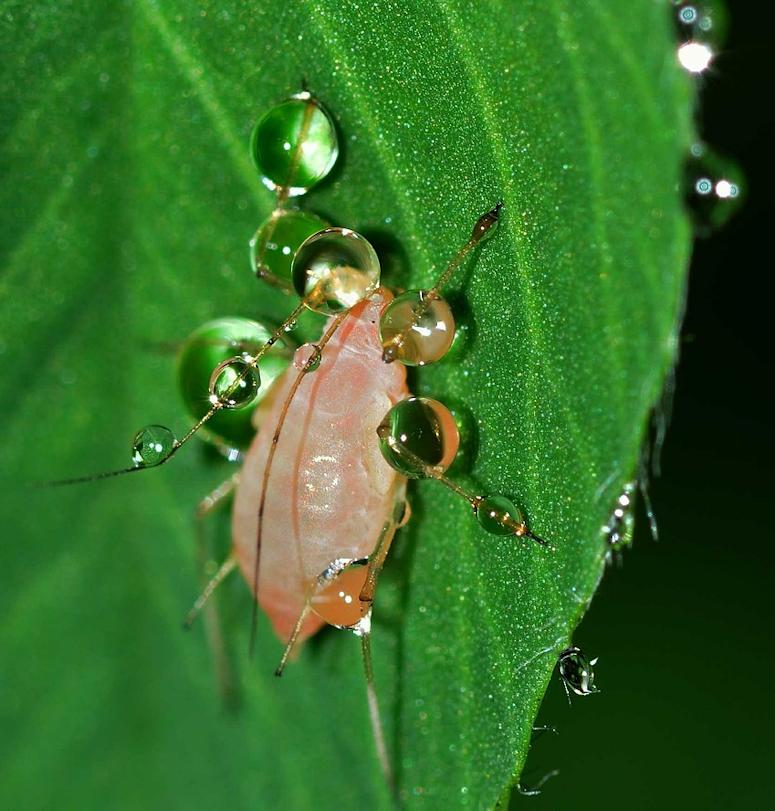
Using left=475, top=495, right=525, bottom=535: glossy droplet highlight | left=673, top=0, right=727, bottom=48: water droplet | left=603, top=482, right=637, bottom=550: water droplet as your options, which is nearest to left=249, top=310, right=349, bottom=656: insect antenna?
left=475, top=495, right=525, bottom=535: glossy droplet highlight

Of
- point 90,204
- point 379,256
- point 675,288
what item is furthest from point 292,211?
point 675,288

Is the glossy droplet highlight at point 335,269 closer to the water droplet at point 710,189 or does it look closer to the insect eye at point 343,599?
the insect eye at point 343,599

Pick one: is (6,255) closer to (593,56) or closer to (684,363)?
(593,56)

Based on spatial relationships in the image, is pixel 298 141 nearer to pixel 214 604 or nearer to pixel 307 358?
pixel 307 358

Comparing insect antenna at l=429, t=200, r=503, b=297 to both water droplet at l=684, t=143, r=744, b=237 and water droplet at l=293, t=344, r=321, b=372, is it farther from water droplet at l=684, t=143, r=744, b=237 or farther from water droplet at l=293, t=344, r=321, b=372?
Result: water droplet at l=684, t=143, r=744, b=237

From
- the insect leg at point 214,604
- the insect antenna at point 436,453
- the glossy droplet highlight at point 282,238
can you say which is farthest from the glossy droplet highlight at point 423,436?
the insect leg at point 214,604
